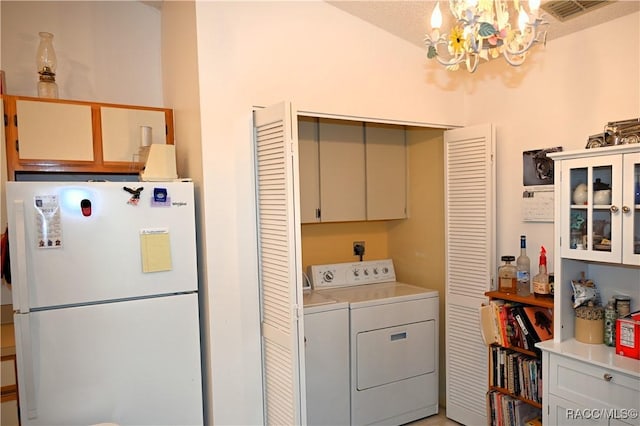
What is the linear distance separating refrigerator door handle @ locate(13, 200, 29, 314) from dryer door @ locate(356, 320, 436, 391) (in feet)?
6.12

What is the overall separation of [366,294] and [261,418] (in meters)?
1.12

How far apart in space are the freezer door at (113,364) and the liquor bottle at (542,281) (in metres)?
1.91

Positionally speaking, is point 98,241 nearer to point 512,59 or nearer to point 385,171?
point 512,59

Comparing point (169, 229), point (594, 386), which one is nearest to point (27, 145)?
point (169, 229)

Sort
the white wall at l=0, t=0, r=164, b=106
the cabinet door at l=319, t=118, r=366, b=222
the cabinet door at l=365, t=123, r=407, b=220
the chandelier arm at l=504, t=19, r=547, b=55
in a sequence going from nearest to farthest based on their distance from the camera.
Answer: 1. the chandelier arm at l=504, t=19, r=547, b=55
2. the white wall at l=0, t=0, r=164, b=106
3. the cabinet door at l=319, t=118, r=366, b=222
4. the cabinet door at l=365, t=123, r=407, b=220

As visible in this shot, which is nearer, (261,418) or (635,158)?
(635,158)

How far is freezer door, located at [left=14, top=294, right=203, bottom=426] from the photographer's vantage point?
185 cm

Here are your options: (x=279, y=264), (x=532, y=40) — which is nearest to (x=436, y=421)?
(x=279, y=264)

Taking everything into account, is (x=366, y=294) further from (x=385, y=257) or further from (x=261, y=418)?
(x=261, y=418)

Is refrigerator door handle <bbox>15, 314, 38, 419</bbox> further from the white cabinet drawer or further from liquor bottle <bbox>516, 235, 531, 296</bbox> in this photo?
liquor bottle <bbox>516, 235, 531, 296</bbox>

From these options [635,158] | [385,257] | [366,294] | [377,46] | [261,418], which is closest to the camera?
[635,158]

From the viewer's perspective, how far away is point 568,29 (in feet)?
7.85

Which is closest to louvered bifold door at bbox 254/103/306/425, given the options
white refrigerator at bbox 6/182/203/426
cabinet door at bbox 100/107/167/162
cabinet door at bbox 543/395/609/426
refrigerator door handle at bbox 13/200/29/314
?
white refrigerator at bbox 6/182/203/426

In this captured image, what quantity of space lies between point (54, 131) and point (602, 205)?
2.75 meters
